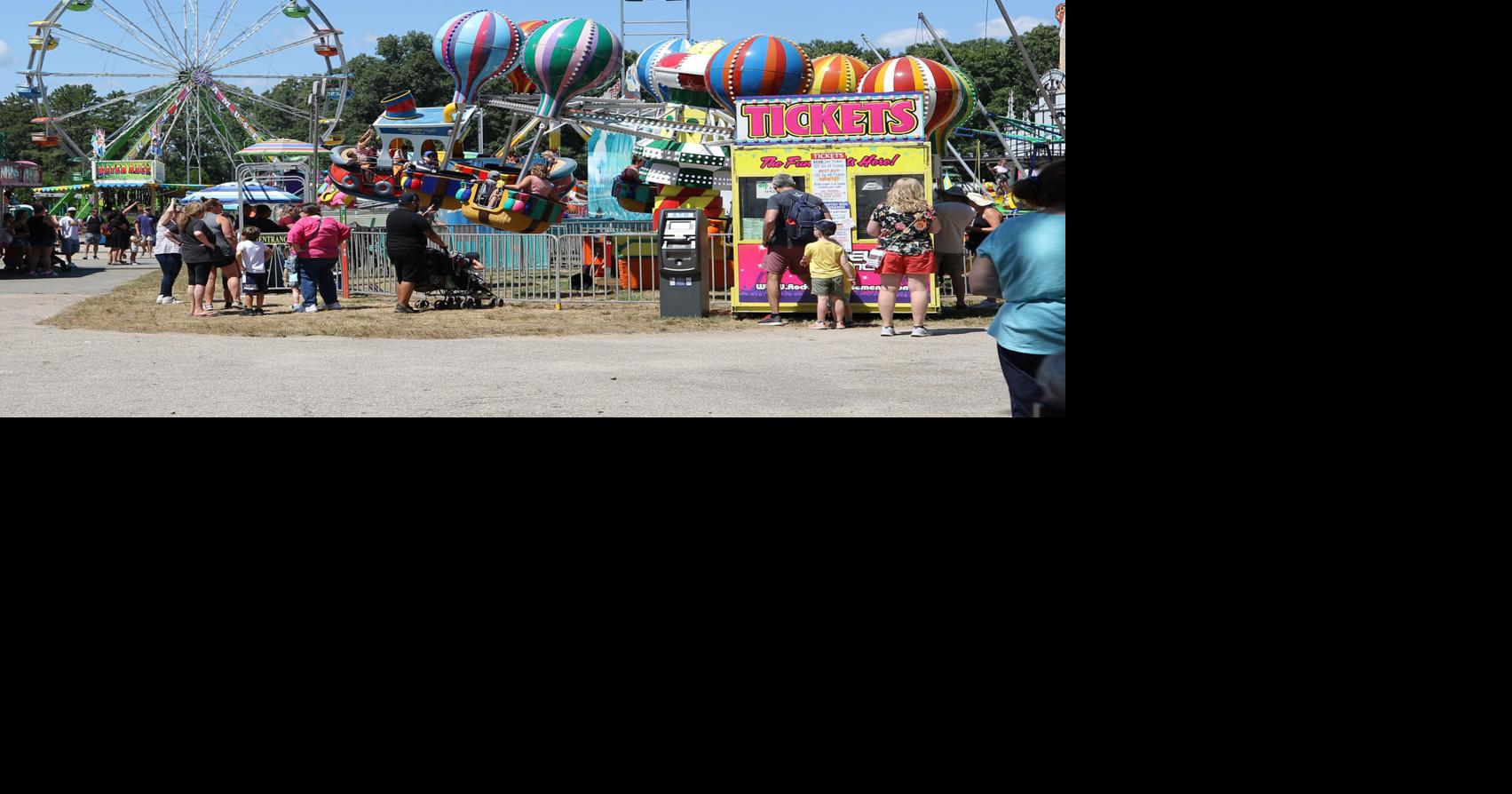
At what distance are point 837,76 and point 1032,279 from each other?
14.6 metres

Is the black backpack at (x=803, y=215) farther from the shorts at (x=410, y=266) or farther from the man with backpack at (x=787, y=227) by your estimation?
the shorts at (x=410, y=266)

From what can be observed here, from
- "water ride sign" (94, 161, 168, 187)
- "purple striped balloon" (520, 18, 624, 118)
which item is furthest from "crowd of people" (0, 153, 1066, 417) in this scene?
"water ride sign" (94, 161, 168, 187)

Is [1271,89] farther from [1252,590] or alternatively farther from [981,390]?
[981,390]

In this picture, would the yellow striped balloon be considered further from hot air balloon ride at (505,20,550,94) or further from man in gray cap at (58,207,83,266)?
man in gray cap at (58,207,83,266)

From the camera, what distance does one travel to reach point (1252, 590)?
2826mm

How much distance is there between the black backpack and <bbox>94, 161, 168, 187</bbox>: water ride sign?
45.9 m

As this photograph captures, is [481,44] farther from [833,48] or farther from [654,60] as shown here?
[833,48]

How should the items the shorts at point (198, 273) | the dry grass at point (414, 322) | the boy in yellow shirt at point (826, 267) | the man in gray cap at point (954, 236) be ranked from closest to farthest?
1. the boy in yellow shirt at point (826, 267)
2. the dry grass at point (414, 322)
3. the man in gray cap at point (954, 236)
4. the shorts at point (198, 273)

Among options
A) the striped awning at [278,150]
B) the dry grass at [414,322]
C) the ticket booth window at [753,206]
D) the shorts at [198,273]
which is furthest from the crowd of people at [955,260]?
the striped awning at [278,150]

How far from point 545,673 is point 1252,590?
1.40m

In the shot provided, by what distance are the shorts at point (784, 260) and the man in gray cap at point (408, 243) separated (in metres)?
3.65

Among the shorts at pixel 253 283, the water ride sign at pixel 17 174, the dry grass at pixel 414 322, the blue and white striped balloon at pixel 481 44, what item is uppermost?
the blue and white striped balloon at pixel 481 44

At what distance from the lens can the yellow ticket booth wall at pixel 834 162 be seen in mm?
12953

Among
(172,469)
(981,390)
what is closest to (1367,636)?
(172,469)
